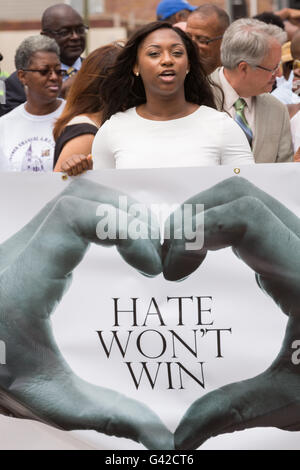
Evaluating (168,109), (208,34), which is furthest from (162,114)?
(208,34)

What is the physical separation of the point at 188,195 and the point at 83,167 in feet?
1.52

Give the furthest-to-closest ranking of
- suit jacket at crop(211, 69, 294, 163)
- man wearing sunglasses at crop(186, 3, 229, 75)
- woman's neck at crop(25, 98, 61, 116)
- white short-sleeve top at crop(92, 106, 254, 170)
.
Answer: woman's neck at crop(25, 98, 61, 116) < man wearing sunglasses at crop(186, 3, 229, 75) < suit jacket at crop(211, 69, 294, 163) < white short-sleeve top at crop(92, 106, 254, 170)

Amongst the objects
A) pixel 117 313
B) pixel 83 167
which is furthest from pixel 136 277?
pixel 83 167

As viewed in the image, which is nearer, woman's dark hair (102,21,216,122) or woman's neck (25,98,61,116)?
woman's dark hair (102,21,216,122)

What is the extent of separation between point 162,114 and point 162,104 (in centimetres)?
4

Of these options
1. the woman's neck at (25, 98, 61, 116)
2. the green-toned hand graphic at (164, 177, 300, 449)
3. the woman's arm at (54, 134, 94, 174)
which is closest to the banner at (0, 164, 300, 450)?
the green-toned hand graphic at (164, 177, 300, 449)

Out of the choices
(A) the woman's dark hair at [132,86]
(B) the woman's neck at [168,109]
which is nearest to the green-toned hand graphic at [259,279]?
(B) the woman's neck at [168,109]

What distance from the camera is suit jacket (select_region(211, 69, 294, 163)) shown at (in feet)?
18.3

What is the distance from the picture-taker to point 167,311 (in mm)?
4746

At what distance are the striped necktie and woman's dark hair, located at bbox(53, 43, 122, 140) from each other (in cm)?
67

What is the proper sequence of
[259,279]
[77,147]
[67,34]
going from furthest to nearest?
[67,34] → [77,147] → [259,279]

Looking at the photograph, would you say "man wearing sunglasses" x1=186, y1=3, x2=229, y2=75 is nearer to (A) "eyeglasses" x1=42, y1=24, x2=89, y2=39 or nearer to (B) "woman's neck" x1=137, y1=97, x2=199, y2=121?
(A) "eyeglasses" x1=42, y1=24, x2=89, y2=39

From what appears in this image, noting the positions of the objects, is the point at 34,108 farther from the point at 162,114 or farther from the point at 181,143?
the point at 181,143

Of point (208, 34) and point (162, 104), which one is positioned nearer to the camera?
point (162, 104)
